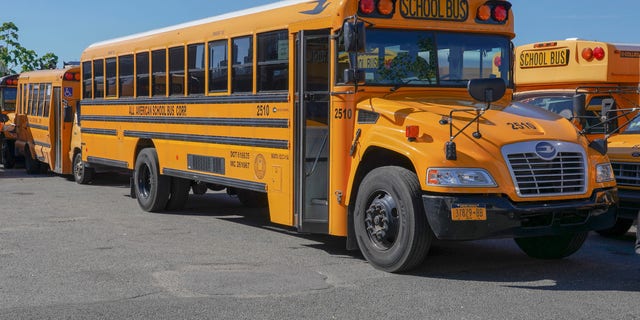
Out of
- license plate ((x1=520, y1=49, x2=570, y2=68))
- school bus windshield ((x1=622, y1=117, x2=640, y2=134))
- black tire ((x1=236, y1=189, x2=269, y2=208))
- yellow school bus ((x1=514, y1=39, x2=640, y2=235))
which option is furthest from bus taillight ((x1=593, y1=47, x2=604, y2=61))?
black tire ((x1=236, y1=189, x2=269, y2=208))

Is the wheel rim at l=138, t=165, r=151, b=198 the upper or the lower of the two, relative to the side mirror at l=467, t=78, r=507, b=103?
lower

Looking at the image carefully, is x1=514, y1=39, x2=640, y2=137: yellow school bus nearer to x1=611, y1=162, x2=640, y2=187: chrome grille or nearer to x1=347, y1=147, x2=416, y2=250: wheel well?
x1=611, y1=162, x2=640, y2=187: chrome grille

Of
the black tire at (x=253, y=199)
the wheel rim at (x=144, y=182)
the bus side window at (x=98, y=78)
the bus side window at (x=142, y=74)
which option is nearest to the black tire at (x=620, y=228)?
the black tire at (x=253, y=199)

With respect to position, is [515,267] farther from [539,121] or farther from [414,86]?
[414,86]

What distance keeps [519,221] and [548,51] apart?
651cm

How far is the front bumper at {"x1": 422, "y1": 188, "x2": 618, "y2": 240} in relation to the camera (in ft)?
22.2

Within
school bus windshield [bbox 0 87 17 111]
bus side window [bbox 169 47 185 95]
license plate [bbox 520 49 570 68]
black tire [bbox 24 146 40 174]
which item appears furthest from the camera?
school bus windshield [bbox 0 87 17 111]

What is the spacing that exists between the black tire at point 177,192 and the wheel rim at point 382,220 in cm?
504

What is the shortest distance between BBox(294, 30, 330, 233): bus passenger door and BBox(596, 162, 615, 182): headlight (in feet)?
8.01

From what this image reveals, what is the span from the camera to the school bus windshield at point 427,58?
7.95 meters

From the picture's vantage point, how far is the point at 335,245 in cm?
905

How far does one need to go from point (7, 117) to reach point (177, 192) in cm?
1031

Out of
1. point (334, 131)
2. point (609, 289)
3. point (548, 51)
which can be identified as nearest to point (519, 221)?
point (609, 289)

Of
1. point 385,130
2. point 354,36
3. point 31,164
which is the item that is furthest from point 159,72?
point 31,164
